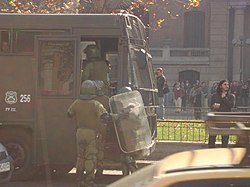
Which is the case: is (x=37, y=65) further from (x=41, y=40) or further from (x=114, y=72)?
(x=114, y=72)

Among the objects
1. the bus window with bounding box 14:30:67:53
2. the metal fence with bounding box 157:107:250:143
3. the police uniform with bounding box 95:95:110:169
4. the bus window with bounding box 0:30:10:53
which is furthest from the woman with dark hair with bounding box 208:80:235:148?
the bus window with bounding box 0:30:10:53

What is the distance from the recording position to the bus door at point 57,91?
9.03 m

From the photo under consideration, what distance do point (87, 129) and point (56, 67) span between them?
5.04 ft

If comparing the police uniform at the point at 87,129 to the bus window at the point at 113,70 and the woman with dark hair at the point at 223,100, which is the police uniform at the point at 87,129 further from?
the woman with dark hair at the point at 223,100

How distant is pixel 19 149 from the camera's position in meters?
9.25

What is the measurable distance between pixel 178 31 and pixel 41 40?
1487 inches

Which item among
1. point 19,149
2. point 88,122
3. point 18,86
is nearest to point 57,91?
point 18,86

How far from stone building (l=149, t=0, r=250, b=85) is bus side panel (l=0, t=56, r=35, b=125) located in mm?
33812

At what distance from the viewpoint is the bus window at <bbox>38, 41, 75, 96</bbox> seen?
9.04m

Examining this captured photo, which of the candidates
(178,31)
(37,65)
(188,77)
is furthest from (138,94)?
(178,31)

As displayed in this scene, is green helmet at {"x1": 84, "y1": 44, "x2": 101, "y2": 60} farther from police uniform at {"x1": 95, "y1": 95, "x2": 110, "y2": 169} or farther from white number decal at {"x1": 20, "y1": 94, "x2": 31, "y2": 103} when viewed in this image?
white number decal at {"x1": 20, "y1": 94, "x2": 31, "y2": 103}

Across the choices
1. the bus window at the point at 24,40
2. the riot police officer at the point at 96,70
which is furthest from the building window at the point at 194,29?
the bus window at the point at 24,40

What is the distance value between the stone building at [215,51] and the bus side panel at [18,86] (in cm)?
3381

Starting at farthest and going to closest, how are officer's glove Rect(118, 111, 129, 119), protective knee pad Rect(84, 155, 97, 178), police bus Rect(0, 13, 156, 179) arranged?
police bus Rect(0, 13, 156, 179) → officer's glove Rect(118, 111, 129, 119) → protective knee pad Rect(84, 155, 97, 178)
